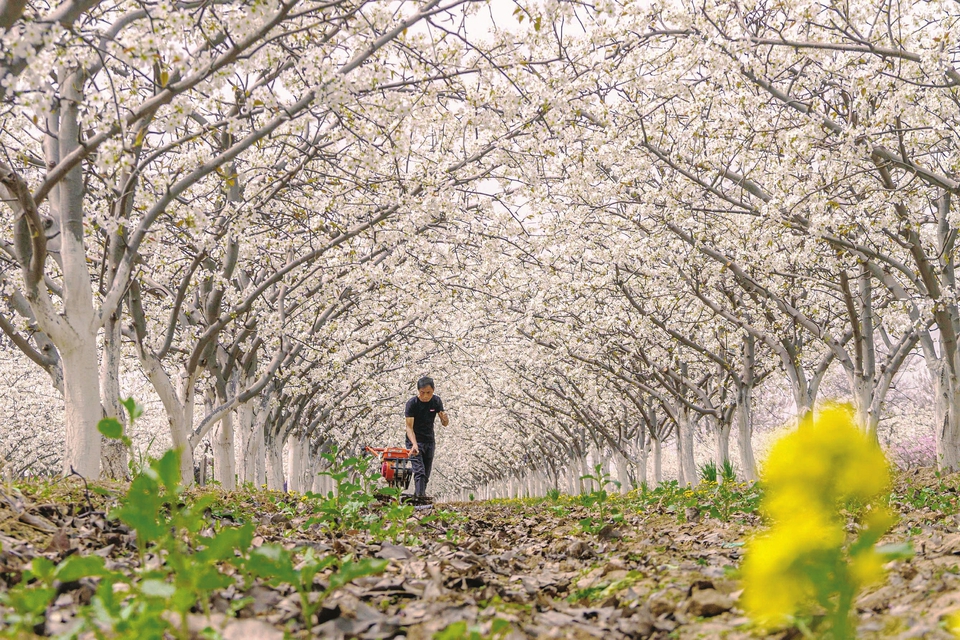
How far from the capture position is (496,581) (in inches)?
119

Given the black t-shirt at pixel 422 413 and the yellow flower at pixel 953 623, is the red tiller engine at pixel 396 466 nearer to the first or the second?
the black t-shirt at pixel 422 413

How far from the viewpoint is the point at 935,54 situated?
19.3 ft

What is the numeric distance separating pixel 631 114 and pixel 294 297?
23.1 feet

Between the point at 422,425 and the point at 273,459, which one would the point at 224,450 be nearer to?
the point at 422,425

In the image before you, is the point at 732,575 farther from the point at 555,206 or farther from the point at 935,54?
the point at 555,206

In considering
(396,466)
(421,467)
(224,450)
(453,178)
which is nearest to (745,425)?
(396,466)

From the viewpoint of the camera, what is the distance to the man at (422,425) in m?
9.04

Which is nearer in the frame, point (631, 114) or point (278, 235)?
point (631, 114)

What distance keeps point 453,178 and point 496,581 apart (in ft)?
20.2

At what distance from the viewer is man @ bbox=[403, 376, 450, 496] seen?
904cm

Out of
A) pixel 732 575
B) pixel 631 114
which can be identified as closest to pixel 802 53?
pixel 631 114

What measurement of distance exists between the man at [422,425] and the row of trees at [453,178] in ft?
7.14

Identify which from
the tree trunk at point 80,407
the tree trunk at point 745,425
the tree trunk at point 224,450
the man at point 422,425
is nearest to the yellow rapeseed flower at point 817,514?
the tree trunk at point 80,407

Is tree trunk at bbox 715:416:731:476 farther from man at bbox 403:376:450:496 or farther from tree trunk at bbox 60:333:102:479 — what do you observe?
tree trunk at bbox 60:333:102:479
